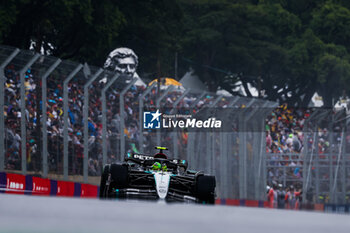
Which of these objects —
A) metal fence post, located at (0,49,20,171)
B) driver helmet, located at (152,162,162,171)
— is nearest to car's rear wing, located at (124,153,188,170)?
driver helmet, located at (152,162,162,171)

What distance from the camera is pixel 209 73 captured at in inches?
2089

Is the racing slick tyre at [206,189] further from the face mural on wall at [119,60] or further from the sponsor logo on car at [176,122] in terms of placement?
the face mural on wall at [119,60]

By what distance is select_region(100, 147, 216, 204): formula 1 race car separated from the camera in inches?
390

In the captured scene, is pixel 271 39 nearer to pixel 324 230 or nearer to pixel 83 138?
pixel 83 138

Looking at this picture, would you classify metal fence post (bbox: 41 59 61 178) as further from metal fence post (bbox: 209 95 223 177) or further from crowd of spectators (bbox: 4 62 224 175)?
metal fence post (bbox: 209 95 223 177)

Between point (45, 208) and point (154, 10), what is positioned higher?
point (154, 10)

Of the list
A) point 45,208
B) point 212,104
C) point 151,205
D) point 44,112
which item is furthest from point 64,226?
point 212,104

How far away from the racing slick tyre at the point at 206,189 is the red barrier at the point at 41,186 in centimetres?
407

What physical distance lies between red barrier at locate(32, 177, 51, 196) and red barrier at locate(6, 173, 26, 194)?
280 mm

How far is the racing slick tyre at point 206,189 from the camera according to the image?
388 inches

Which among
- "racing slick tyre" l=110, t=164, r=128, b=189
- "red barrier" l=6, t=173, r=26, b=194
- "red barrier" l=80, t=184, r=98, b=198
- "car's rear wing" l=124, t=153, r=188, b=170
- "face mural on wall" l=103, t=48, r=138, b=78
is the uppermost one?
"face mural on wall" l=103, t=48, r=138, b=78

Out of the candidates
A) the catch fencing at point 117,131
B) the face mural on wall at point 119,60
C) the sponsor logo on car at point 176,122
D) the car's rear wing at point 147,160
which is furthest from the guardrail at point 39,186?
the face mural on wall at point 119,60

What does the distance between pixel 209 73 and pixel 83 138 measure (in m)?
37.8

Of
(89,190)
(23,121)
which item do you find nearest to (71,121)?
(89,190)
